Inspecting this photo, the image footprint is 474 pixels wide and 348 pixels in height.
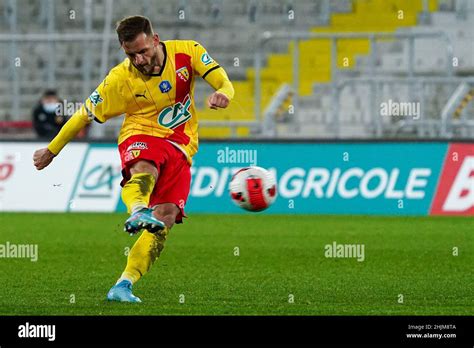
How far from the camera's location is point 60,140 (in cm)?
1008

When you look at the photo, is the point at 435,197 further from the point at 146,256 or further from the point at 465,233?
the point at 146,256

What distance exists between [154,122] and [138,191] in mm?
775

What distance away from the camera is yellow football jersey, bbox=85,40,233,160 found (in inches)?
397

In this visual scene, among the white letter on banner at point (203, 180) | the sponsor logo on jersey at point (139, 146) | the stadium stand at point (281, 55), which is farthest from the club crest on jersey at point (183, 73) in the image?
the stadium stand at point (281, 55)

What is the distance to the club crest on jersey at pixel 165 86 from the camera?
10086 mm

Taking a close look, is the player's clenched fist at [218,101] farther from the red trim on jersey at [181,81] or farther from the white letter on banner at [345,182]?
the white letter on banner at [345,182]

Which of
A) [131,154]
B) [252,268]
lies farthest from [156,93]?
[252,268]

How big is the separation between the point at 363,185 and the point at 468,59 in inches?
183

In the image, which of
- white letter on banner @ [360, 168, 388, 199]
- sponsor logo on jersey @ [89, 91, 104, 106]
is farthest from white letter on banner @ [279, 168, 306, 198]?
sponsor logo on jersey @ [89, 91, 104, 106]

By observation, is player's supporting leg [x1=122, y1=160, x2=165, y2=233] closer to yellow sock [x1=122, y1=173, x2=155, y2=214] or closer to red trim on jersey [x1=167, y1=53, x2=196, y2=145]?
yellow sock [x1=122, y1=173, x2=155, y2=214]

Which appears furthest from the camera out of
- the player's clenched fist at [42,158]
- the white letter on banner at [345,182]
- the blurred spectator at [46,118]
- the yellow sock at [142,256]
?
the blurred spectator at [46,118]

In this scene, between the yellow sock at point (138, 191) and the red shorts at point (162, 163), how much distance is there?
217 millimetres

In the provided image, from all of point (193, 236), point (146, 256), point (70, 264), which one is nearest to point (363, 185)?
point (193, 236)

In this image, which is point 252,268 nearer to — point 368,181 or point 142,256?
point 142,256
